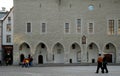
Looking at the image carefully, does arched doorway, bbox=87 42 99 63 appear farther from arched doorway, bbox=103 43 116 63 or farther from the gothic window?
the gothic window

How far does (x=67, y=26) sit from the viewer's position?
59.1 m

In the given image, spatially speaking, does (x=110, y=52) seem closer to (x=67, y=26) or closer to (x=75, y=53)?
(x=75, y=53)

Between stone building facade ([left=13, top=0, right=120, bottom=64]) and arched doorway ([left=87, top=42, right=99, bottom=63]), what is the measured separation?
499mm

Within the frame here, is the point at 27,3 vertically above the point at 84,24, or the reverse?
the point at 27,3

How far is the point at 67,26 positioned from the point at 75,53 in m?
5.35

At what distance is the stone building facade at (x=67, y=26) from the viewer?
58906 mm

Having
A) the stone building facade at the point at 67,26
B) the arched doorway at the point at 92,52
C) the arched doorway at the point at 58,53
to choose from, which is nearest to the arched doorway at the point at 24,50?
the stone building facade at the point at 67,26

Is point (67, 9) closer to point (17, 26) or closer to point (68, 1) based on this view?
point (68, 1)

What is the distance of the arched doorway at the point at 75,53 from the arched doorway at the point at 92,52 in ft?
5.89

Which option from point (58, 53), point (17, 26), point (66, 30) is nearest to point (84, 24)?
point (66, 30)

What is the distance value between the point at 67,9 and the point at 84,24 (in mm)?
4009

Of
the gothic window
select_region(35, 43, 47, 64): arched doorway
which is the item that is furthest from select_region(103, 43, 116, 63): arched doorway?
select_region(35, 43, 47, 64): arched doorway

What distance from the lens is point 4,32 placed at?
6531 centimetres

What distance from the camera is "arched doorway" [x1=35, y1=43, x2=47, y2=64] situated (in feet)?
199
